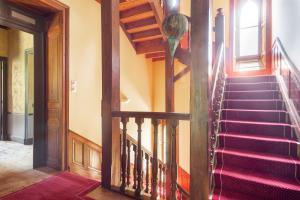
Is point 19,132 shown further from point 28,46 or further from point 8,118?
point 28,46

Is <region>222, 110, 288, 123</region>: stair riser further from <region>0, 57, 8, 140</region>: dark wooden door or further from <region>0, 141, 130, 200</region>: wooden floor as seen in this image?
<region>0, 57, 8, 140</region>: dark wooden door

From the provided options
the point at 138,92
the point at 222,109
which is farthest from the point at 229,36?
the point at 222,109

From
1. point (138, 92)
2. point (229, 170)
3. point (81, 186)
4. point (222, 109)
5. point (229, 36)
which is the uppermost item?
point (229, 36)

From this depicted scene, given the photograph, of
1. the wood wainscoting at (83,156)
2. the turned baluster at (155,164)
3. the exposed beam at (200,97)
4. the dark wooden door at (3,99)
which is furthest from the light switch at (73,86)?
the dark wooden door at (3,99)

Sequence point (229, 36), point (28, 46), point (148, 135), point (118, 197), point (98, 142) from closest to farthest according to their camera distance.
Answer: point (118, 197) < point (98, 142) < point (28, 46) < point (148, 135) < point (229, 36)

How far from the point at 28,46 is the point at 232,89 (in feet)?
15.2

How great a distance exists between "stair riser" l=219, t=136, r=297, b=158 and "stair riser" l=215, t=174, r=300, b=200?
2.01 ft

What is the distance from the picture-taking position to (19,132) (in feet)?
17.0

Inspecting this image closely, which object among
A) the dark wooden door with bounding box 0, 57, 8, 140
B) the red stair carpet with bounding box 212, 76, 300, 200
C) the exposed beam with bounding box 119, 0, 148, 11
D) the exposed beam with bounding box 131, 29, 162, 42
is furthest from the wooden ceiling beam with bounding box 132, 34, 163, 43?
the dark wooden door with bounding box 0, 57, 8, 140

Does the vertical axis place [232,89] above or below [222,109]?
above

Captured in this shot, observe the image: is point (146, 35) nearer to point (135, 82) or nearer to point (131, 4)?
point (131, 4)

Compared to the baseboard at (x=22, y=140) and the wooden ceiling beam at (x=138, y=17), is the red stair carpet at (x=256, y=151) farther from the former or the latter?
the baseboard at (x=22, y=140)

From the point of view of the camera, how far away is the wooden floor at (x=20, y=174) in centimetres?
211

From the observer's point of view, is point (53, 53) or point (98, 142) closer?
point (53, 53)
